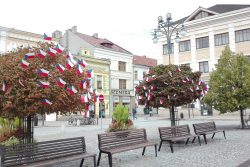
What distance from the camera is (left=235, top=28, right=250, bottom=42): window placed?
3681 centimetres

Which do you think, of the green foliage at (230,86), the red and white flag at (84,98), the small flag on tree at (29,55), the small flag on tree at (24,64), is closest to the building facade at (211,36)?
the green foliage at (230,86)

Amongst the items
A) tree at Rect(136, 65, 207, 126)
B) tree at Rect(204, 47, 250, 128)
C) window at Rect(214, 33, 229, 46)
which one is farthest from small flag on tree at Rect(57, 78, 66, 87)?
window at Rect(214, 33, 229, 46)

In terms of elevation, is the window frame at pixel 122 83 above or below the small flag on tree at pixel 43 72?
above

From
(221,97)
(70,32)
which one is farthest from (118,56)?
(221,97)

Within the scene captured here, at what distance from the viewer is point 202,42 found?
4072cm

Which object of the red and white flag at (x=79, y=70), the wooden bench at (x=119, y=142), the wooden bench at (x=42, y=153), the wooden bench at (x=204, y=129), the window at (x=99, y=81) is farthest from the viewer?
the window at (x=99, y=81)

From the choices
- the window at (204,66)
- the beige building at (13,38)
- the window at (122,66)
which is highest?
the beige building at (13,38)

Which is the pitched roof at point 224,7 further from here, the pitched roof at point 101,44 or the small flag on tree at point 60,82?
the small flag on tree at point 60,82

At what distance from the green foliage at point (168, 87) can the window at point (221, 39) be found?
87.9 ft

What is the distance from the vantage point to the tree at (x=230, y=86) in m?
18.4

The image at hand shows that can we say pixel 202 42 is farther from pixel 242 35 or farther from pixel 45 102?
pixel 45 102

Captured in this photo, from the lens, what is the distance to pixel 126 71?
48.4 m

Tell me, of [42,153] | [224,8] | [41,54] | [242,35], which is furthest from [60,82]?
[224,8]

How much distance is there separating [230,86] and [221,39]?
21553mm
